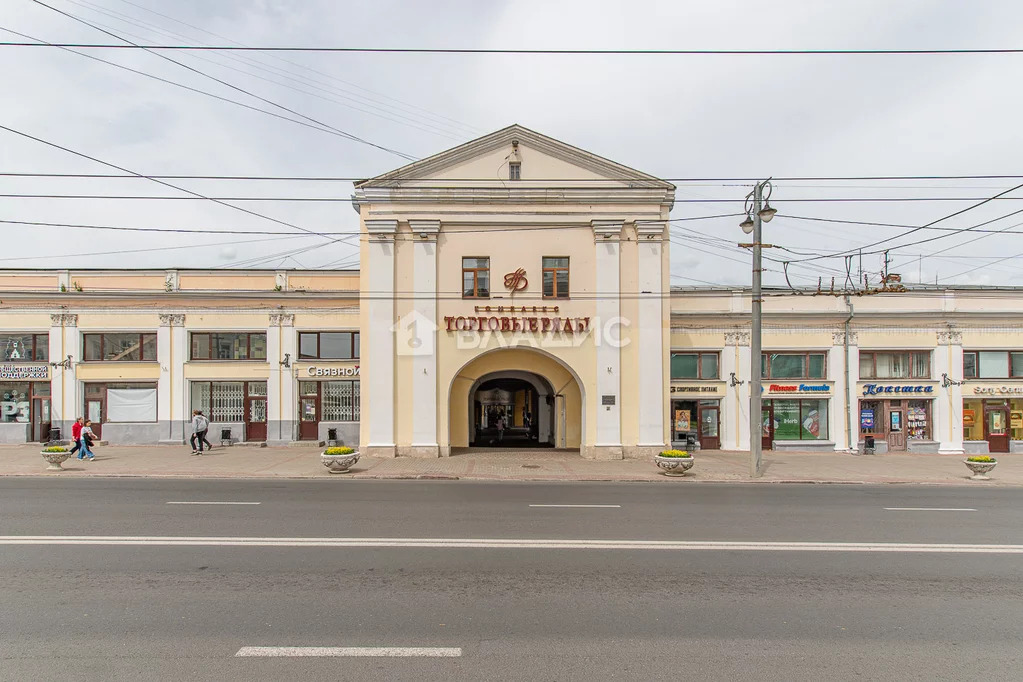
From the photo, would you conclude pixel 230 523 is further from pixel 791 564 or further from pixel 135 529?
pixel 791 564

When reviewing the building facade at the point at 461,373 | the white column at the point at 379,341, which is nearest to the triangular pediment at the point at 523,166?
the white column at the point at 379,341

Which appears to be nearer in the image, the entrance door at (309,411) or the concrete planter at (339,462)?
the concrete planter at (339,462)

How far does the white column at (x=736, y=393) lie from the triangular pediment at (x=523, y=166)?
7.02m

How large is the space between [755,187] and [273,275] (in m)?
17.8

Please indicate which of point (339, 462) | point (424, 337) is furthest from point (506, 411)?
point (339, 462)

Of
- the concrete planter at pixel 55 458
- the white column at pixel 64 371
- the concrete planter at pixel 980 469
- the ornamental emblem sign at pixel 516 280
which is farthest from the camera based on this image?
the white column at pixel 64 371

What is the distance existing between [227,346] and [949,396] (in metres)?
28.3

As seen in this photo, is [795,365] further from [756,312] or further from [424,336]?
[424,336]

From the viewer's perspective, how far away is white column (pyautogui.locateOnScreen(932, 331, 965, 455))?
23.9 meters

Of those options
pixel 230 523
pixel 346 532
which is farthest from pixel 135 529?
pixel 346 532

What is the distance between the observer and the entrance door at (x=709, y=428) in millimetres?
23844

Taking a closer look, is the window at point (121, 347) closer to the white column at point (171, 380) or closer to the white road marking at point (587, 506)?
the white column at point (171, 380)

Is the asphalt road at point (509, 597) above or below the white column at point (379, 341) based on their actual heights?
below

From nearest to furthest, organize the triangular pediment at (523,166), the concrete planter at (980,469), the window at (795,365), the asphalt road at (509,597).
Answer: the asphalt road at (509,597) → the concrete planter at (980,469) → the triangular pediment at (523,166) → the window at (795,365)
